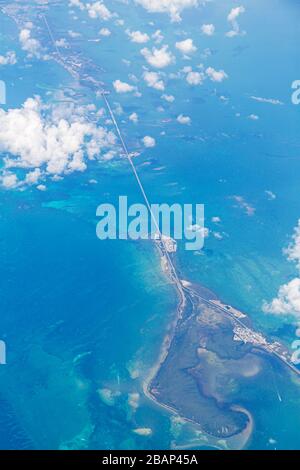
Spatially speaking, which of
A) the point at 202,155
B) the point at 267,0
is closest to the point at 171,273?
the point at 202,155

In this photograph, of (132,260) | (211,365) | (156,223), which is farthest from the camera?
(156,223)

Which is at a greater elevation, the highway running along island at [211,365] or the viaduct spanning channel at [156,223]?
the viaduct spanning channel at [156,223]

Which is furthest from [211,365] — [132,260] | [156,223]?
[156,223]

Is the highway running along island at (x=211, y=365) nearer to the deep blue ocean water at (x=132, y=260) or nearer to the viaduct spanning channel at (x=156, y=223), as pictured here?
the viaduct spanning channel at (x=156, y=223)

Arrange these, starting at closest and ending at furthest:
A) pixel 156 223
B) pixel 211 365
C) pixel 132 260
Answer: pixel 211 365 → pixel 132 260 → pixel 156 223

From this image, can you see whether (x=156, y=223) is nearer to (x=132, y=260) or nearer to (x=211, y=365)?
(x=132, y=260)

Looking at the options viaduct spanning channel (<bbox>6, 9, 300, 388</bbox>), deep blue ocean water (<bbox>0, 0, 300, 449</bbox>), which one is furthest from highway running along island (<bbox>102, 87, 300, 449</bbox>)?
deep blue ocean water (<bbox>0, 0, 300, 449</bbox>)

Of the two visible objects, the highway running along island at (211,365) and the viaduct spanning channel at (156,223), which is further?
the viaduct spanning channel at (156,223)

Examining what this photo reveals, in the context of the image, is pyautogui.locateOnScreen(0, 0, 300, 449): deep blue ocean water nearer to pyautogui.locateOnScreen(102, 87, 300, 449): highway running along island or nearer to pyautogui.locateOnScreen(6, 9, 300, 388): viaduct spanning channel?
pyautogui.locateOnScreen(102, 87, 300, 449): highway running along island

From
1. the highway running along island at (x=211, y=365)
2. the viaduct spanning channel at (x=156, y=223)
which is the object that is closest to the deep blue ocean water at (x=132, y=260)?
the highway running along island at (x=211, y=365)
